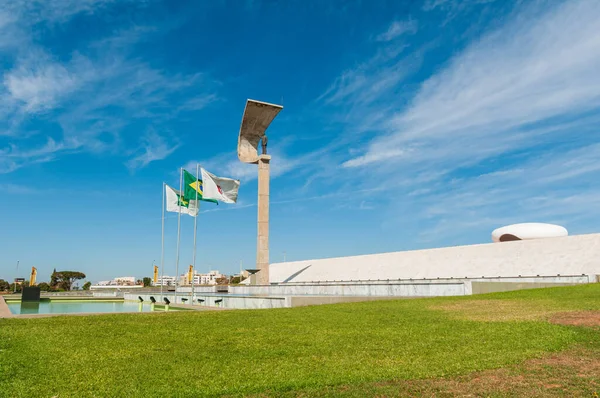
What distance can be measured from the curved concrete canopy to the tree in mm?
51716

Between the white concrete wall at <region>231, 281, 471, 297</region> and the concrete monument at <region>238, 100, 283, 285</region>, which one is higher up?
the concrete monument at <region>238, 100, 283, 285</region>

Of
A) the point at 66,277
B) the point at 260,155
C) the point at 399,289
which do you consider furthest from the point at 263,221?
the point at 66,277

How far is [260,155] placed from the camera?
41.1 m

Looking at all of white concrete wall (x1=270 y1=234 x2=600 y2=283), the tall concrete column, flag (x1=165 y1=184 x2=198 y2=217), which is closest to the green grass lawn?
flag (x1=165 y1=184 x2=198 y2=217)

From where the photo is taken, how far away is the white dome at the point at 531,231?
44.4 metres

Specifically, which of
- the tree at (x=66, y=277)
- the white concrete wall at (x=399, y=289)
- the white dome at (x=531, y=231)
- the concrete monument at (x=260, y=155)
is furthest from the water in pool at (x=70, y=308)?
the tree at (x=66, y=277)

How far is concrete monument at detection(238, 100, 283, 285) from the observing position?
129 feet

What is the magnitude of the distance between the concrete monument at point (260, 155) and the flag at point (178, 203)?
49.2 ft

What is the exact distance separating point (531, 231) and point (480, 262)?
1223cm

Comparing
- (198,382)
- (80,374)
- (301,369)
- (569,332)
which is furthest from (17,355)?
(569,332)

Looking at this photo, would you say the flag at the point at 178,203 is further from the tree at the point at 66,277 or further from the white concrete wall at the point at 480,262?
the tree at the point at 66,277

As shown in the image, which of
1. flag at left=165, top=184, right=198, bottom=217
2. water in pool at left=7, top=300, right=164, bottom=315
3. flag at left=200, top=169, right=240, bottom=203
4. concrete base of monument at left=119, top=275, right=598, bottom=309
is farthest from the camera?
flag at left=165, top=184, right=198, bottom=217

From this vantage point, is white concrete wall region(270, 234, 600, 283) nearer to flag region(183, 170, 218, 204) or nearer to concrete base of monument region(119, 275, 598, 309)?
concrete base of monument region(119, 275, 598, 309)

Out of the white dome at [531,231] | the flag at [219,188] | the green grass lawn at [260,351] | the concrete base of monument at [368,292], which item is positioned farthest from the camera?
the white dome at [531,231]
